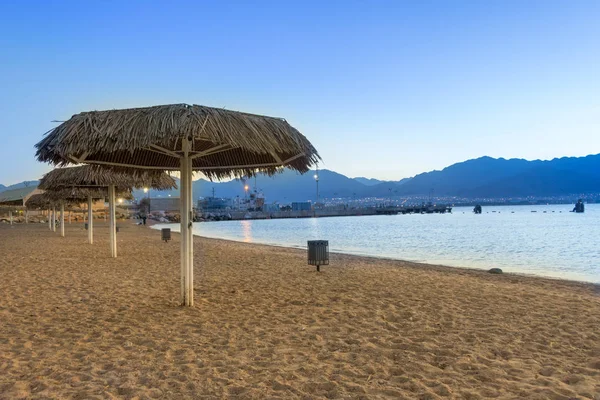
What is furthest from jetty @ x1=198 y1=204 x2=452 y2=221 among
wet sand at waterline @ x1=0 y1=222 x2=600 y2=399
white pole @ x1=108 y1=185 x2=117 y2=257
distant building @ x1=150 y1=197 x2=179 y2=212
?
wet sand at waterline @ x1=0 y1=222 x2=600 y2=399

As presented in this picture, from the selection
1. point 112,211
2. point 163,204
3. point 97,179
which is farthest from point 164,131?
point 163,204

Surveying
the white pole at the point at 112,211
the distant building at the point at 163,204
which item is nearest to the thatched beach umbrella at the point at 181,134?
the white pole at the point at 112,211

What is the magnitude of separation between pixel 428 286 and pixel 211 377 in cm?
577

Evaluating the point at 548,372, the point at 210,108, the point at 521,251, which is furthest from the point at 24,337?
the point at 521,251

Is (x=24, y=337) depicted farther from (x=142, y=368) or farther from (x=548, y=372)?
(x=548, y=372)

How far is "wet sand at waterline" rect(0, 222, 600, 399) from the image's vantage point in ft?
11.2

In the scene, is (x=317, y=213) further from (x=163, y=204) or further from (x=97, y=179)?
(x=97, y=179)

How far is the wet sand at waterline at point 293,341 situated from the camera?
134 inches

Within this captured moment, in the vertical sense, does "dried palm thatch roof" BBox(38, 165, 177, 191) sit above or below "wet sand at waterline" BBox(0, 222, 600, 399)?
above

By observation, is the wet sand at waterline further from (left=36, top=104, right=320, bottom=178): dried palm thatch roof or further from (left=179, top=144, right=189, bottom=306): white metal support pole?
(left=36, top=104, right=320, bottom=178): dried palm thatch roof

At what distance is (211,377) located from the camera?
11.8ft

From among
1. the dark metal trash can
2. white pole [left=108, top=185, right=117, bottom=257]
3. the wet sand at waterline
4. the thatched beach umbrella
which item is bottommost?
the wet sand at waterline

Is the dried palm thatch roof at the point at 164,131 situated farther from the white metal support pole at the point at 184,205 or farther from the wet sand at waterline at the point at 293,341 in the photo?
the wet sand at waterline at the point at 293,341

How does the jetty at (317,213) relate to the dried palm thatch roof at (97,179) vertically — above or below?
below
